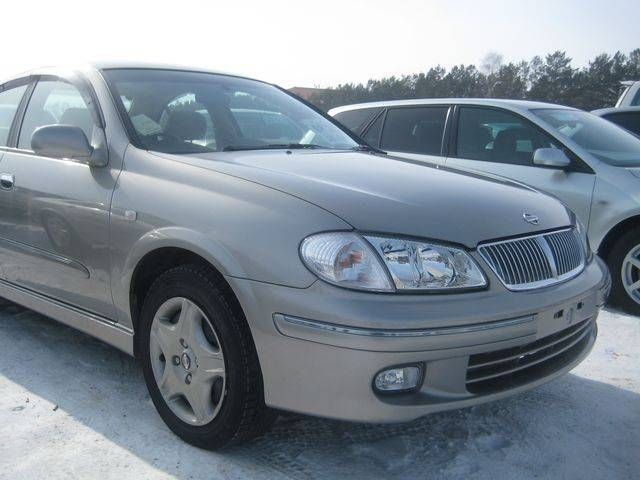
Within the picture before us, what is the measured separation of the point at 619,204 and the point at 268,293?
10.8 ft

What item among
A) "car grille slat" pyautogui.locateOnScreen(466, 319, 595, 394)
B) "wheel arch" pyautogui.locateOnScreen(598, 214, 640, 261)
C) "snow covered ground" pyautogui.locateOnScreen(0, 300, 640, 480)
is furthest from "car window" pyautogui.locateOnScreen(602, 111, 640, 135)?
"car grille slat" pyautogui.locateOnScreen(466, 319, 595, 394)

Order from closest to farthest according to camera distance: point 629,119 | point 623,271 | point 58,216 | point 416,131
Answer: point 58,216 → point 623,271 → point 416,131 → point 629,119

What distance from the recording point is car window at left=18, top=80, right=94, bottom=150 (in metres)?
3.26

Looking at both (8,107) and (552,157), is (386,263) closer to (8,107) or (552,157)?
(8,107)

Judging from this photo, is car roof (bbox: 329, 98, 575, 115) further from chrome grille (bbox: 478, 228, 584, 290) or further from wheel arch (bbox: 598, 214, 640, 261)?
chrome grille (bbox: 478, 228, 584, 290)

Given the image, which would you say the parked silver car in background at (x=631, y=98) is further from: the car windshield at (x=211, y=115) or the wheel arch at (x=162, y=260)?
the wheel arch at (x=162, y=260)

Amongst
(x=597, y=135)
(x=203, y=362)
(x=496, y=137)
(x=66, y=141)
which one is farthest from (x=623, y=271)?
(x=66, y=141)

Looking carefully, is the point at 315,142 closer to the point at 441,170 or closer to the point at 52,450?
the point at 441,170

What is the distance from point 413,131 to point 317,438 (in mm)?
3688

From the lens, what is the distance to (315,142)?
3.54 m

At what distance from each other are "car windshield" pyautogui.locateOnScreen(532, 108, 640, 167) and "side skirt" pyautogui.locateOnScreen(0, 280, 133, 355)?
368 centimetres

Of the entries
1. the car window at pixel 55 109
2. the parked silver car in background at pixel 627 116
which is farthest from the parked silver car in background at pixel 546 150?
the car window at pixel 55 109

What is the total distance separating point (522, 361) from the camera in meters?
2.44

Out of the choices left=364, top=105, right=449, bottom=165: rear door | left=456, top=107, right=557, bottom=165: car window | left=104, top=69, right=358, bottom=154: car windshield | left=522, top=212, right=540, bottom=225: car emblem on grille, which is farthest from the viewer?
left=364, top=105, right=449, bottom=165: rear door
